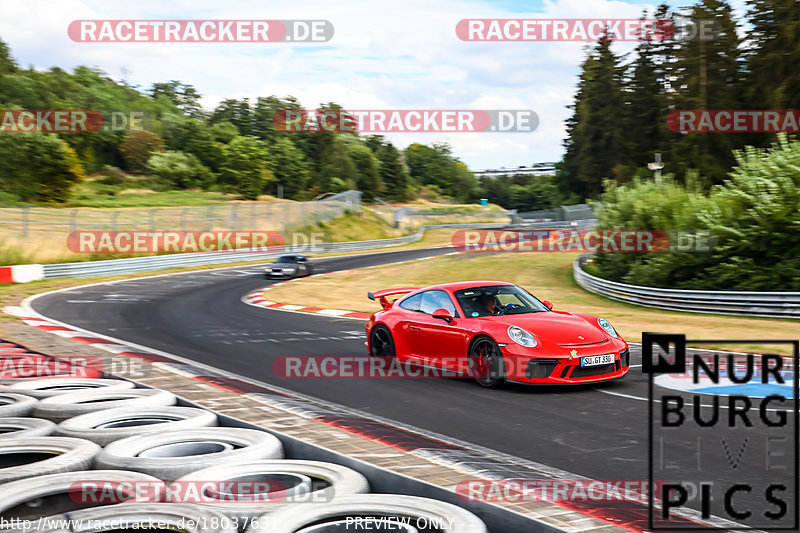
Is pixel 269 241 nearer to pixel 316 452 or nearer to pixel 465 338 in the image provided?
pixel 465 338

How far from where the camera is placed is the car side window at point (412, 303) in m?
10.4

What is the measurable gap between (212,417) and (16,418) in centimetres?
152

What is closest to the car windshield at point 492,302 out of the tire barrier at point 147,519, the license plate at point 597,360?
the license plate at point 597,360

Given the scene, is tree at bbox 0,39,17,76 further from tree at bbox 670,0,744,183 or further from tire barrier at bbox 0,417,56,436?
tire barrier at bbox 0,417,56,436

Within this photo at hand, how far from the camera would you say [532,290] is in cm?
2808

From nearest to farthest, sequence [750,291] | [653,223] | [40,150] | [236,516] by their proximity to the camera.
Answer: [236,516] < [750,291] < [653,223] < [40,150]

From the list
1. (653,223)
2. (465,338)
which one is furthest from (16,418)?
(653,223)

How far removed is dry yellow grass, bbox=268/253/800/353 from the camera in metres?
16.4

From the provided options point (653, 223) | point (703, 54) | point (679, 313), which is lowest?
point (679, 313)

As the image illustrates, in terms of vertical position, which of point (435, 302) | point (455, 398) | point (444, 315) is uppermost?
point (435, 302)

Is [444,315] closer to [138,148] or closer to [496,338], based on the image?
[496,338]

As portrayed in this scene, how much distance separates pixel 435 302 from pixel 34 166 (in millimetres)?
59839

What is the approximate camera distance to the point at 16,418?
5945 mm

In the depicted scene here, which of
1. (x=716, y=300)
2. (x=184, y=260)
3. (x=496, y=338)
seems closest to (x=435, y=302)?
(x=496, y=338)
